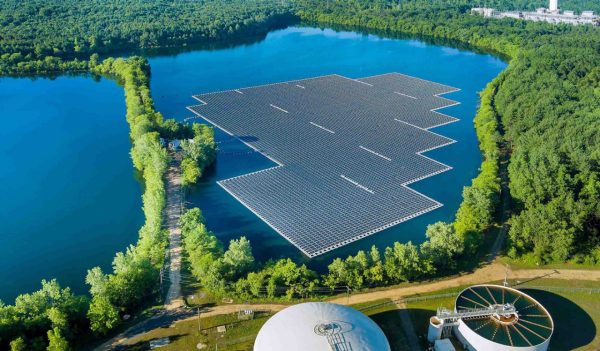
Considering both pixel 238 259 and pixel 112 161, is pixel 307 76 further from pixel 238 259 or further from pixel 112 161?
pixel 238 259

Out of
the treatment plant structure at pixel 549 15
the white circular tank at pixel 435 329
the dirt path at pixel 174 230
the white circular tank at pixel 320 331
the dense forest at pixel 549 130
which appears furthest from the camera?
the treatment plant structure at pixel 549 15

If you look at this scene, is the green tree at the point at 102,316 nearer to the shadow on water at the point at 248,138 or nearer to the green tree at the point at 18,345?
the green tree at the point at 18,345

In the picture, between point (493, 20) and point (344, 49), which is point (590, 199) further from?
point (493, 20)

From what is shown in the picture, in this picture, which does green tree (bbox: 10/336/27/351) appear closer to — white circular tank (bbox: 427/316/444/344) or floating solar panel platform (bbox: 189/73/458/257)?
floating solar panel platform (bbox: 189/73/458/257)

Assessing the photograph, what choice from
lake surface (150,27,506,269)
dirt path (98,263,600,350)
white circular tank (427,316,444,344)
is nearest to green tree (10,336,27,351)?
dirt path (98,263,600,350)

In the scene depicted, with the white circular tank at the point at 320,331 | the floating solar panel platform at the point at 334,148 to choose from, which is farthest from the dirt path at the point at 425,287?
the floating solar panel platform at the point at 334,148

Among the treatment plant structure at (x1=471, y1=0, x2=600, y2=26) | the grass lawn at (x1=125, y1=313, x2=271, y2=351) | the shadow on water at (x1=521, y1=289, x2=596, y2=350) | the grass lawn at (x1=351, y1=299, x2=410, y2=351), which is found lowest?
the shadow on water at (x1=521, y1=289, x2=596, y2=350)

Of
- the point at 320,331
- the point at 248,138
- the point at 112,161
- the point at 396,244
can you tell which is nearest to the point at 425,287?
the point at 396,244
